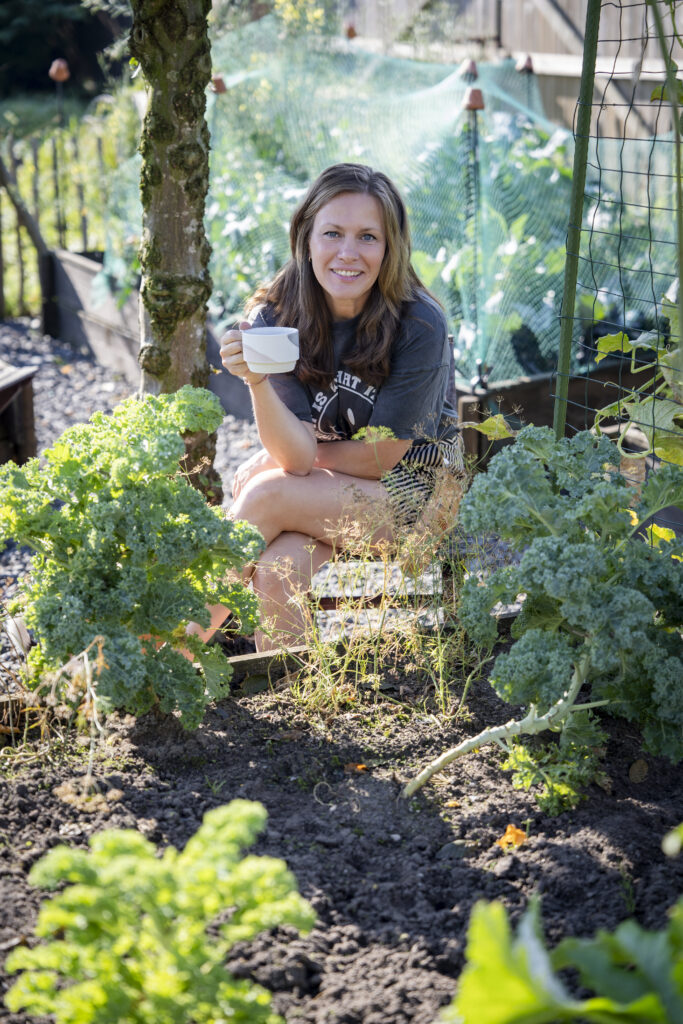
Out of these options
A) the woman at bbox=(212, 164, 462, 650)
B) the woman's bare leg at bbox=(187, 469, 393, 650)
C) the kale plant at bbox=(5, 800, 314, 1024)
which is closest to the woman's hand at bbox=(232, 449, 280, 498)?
the woman at bbox=(212, 164, 462, 650)

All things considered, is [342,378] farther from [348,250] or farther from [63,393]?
A: [63,393]

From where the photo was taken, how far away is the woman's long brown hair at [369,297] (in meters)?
2.82

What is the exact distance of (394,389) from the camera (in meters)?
2.81

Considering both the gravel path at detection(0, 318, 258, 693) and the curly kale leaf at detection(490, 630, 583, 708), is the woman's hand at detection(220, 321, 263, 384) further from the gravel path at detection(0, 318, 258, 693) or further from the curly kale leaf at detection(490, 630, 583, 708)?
the gravel path at detection(0, 318, 258, 693)

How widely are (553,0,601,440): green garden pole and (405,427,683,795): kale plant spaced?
0.40 m

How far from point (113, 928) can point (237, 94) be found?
5669mm

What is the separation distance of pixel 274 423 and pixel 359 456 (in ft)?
1.13

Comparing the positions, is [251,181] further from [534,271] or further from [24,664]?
[24,664]

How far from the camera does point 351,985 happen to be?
4.69 ft

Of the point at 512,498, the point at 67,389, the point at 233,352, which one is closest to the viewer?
the point at 512,498

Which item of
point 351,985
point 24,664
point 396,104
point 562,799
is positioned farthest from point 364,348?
point 396,104

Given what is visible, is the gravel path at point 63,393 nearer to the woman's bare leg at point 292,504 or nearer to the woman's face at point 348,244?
the woman's bare leg at point 292,504

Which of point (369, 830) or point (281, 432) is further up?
point (281, 432)

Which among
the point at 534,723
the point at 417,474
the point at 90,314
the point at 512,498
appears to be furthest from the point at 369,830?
the point at 90,314
